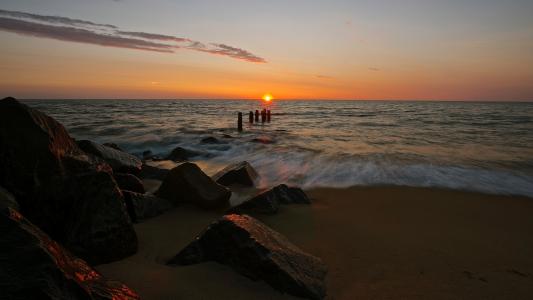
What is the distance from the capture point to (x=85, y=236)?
3.60 meters

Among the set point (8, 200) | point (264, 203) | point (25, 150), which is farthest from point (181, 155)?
point (8, 200)

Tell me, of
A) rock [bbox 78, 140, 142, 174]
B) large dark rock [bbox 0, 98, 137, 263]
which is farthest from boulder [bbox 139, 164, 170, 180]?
large dark rock [bbox 0, 98, 137, 263]

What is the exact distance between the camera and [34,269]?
208cm

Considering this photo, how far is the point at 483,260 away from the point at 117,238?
4370 mm

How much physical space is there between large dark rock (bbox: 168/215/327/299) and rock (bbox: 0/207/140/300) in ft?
4.33

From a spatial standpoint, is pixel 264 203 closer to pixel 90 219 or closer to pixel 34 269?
pixel 90 219

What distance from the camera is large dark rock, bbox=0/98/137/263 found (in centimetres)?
367

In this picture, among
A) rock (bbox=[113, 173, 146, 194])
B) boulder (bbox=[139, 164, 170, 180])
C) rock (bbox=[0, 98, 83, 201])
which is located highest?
rock (bbox=[0, 98, 83, 201])

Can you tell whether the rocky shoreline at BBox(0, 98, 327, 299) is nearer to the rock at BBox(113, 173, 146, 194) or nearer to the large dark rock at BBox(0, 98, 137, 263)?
the large dark rock at BBox(0, 98, 137, 263)

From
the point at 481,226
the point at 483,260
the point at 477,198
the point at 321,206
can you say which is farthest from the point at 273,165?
the point at 483,260

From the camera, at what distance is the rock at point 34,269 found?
1997 millimetres

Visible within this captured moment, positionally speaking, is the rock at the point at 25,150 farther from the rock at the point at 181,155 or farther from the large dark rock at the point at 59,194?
the rock at the point at 181,155

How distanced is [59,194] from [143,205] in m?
1.72

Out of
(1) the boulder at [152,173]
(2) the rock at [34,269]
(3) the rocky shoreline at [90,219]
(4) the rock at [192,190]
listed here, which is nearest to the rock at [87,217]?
(3) the rocky shoreline at [90,219]
